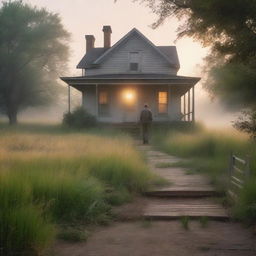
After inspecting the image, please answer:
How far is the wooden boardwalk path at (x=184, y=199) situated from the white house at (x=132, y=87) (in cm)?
1939

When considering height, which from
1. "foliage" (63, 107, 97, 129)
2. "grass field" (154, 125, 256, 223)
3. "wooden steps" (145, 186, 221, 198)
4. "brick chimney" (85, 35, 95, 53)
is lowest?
"wooden steps" (145, 186, 221, 198)

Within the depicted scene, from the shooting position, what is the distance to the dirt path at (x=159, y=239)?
19.1ft

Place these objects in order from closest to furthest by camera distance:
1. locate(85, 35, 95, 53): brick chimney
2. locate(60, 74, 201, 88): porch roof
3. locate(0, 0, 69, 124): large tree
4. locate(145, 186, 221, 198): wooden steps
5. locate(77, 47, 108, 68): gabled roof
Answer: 1. locate(145, 186, 221, 198): wooden steps
2. locate(60, 74, 201, 88): porch roof
3. locate(77, 47, 108, 68): gabled roof
4. locate(85, 35, 95, 53): brick chimney
5. locate(0, 0, 69, 124): large tree

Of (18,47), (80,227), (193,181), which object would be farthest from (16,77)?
(80,227)

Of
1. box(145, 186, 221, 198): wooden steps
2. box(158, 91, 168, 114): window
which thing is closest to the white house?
box(158, 91, 168, 114): window

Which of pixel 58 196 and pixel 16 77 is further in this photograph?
pixel 16 77

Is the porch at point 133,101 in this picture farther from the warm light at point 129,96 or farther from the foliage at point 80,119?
the foliage at point 80,119

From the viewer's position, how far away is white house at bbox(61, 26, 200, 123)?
103 ft

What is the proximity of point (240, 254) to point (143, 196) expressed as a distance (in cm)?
373

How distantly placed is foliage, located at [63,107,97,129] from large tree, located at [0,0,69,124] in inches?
591

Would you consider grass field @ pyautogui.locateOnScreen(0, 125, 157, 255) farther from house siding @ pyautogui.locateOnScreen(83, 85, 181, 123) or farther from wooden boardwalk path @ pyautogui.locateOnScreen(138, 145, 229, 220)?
house siding @ pyautogui.locateOnScreen(83, 85, 181, 123)

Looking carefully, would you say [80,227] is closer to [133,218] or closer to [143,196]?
[133,218]

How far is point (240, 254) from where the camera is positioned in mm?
5777

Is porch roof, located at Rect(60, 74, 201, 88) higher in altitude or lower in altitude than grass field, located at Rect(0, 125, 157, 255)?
higher
